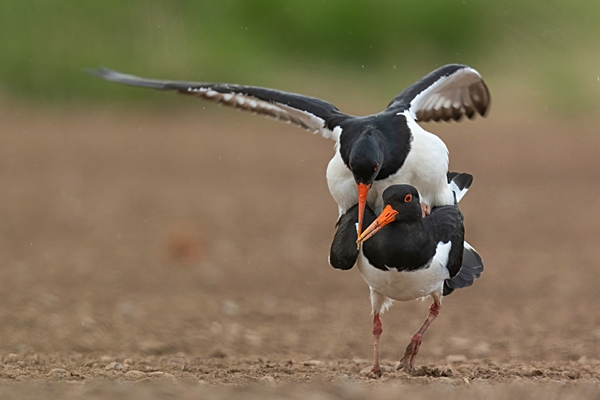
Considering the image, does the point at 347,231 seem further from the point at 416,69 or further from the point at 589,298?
the point at 416,69

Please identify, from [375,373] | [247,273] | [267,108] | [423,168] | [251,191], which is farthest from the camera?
[251,191]

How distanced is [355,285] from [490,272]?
4.71 feet

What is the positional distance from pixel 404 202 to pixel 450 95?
256cm

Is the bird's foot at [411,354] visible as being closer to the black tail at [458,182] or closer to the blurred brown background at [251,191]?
the blurred brown background at [251,191]

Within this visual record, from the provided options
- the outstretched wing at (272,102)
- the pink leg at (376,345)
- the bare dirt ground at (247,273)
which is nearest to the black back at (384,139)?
the outstretched wing at (272,102)

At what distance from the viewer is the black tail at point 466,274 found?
715 cm

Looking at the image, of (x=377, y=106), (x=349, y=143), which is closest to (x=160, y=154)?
(x=377, y=106)

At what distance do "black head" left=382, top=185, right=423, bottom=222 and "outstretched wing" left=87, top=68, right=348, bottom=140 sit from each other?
97 centimetres

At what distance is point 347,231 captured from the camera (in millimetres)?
6973

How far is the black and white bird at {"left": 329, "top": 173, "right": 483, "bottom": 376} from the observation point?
654cm

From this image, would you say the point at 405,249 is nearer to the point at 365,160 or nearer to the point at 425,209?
the point at 365,160

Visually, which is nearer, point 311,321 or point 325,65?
point 311,321

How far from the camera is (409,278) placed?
21.6 feet

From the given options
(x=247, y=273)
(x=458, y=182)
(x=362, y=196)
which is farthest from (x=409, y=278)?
(x=247, y=273)
